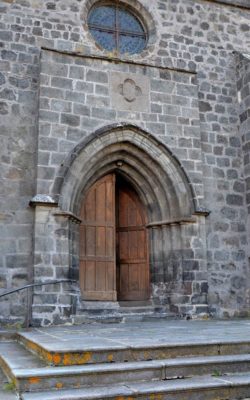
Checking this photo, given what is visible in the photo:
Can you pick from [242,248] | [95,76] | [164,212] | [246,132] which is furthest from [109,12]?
[242,248]

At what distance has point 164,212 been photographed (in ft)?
27.5

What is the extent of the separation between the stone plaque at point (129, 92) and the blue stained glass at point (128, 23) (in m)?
Answer: 1.48

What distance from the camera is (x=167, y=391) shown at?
10.6 ft

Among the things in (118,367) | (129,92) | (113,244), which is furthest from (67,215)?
(118,367)

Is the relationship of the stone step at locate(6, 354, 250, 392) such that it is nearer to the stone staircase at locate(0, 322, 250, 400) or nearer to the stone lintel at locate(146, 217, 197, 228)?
the stone staircase at locate(0, 322, 250, 400)

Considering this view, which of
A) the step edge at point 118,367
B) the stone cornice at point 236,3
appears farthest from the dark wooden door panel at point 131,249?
the stone cornice at point 236,3

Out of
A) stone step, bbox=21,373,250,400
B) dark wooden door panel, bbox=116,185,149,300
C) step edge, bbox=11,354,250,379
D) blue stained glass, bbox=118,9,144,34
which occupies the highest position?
blue stained glass, bbox=118,9,144,34

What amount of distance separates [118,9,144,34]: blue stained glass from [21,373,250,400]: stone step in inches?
298

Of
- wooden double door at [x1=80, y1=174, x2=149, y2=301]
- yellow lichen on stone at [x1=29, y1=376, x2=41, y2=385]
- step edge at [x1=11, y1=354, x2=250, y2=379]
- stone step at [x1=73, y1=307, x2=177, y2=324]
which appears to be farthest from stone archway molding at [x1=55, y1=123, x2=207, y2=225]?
yellow lichen on stone at [x1=29, y1=376, x2=41, y2=385]

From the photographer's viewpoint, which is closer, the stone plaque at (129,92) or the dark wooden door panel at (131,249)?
the stone plaque at (129,92)

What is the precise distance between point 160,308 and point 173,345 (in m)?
4.06

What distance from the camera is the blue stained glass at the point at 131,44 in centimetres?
910

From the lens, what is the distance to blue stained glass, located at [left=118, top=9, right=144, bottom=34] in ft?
30.3

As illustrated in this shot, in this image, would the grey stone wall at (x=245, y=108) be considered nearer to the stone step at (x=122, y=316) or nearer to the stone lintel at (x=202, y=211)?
Answer: the stone lintel at (x=202, y=211)
